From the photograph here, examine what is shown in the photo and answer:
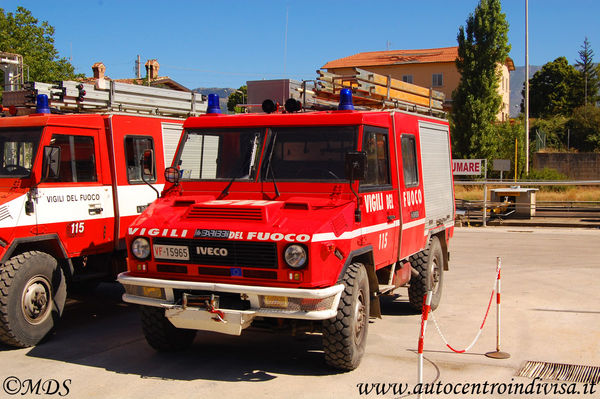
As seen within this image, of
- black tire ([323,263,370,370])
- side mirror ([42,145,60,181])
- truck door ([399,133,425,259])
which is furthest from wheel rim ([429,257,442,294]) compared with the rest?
side mirror ([42,145,60,181])

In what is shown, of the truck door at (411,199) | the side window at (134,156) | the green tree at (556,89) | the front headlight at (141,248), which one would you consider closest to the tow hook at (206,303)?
the front headlight at (141,248)

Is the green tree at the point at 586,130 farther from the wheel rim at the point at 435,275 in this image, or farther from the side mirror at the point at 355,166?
the side mirror at the point at 355,166

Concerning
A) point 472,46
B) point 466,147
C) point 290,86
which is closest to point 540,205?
point 466,147

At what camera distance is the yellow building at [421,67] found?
6931 cm

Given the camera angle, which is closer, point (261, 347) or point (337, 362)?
point (337, 362)

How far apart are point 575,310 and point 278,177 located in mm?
5207

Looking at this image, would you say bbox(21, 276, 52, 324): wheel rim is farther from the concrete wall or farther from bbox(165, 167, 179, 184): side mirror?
the concrete wall

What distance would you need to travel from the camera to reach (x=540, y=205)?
28625 mm

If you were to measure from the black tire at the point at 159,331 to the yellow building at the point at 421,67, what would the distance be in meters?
63.0

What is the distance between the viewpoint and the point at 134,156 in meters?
9.59

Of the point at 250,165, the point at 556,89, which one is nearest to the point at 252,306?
the point at 250,165

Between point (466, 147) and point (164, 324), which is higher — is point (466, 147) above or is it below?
above

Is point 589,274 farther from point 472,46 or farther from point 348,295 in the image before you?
point 472,46

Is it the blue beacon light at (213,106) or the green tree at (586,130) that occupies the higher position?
the green tree at (586,130)
